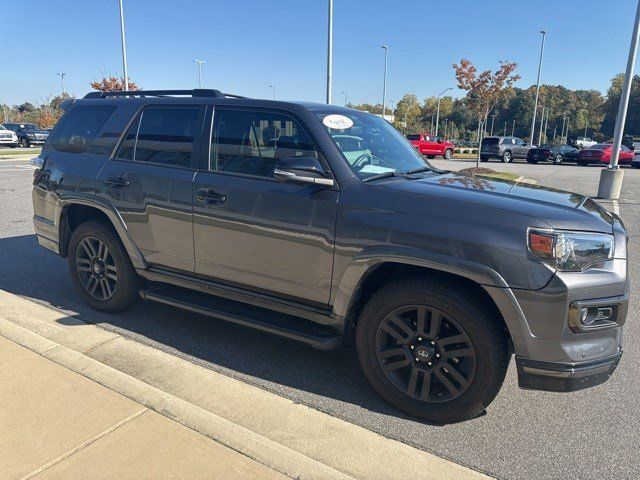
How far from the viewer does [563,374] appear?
261cm

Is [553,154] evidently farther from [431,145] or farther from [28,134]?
[28,134]

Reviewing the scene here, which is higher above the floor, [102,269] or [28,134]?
[28,134]

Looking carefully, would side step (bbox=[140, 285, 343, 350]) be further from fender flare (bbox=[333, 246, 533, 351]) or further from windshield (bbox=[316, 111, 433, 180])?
windshield (bbox=[316, 111, 433, 180])

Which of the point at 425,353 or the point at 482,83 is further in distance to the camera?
the point at 482,83

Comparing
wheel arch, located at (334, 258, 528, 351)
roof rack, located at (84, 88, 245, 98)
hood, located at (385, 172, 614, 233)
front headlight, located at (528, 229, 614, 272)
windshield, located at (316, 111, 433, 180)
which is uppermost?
roof rack, located at (84, 88, 245, 98)

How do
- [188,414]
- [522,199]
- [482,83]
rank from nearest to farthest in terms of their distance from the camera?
[188,414], [522,199], [482,83]

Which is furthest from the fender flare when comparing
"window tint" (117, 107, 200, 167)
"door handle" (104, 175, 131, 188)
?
"door handle" (104, 175, 131, 188)

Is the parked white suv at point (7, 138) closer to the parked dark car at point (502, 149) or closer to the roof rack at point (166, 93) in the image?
the parked dark car at point (502, 149)

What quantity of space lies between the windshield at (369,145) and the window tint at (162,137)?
1091mm

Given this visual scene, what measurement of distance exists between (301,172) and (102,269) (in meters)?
2.34

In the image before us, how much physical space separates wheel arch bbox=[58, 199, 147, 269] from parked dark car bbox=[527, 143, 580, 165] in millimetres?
32516

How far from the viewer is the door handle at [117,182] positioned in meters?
4.08

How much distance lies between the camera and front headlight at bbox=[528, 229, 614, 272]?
8.39ft

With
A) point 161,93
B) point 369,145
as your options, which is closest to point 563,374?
point 369,145
